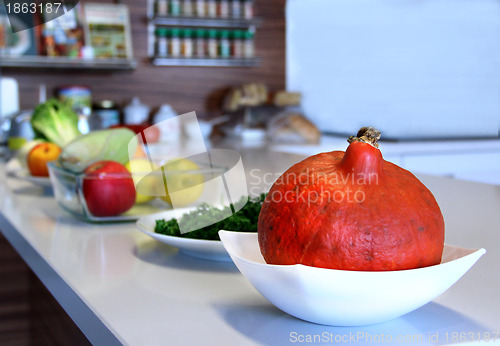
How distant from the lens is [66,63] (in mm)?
2654

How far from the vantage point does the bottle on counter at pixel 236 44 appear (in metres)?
3.05

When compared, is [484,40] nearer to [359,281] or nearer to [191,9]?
[191,9]

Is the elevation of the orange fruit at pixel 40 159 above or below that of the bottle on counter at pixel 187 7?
below

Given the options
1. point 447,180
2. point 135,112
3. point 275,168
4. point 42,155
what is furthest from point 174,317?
point 135,112

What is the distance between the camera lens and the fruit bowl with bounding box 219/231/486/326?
1.35ft

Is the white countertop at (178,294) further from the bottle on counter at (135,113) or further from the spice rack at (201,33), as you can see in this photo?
the spice rack at (201,33)

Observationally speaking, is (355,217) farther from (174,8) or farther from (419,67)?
(419,67)

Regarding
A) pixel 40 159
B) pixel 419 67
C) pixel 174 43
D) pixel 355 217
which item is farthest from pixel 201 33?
pixel 355 217

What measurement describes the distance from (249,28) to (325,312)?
2.80 metres

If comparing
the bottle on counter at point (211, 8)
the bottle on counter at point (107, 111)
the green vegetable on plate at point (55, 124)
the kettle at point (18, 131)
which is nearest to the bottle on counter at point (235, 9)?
the bottle on counter at point (211, 8)

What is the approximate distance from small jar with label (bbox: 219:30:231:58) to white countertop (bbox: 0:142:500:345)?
7.24ft

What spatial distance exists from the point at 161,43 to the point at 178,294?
2471 millimetres

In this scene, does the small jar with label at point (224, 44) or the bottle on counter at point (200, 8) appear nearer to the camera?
the bottle on counter at point (200, 8)

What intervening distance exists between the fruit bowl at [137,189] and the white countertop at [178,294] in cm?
2
